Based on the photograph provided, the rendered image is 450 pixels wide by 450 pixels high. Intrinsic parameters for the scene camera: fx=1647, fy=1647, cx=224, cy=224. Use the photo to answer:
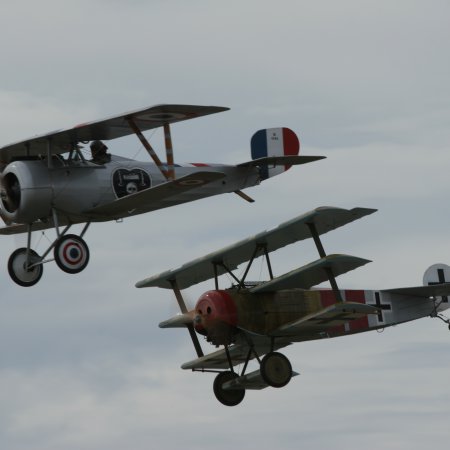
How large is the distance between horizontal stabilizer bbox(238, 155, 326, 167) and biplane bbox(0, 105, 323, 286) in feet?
0.05

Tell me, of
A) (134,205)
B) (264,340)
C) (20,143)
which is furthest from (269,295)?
(20,143)

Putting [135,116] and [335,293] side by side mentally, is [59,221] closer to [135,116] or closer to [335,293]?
[135,116]

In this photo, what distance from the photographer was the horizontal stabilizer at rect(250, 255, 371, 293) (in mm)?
23672

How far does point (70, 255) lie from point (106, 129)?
83.1 inches

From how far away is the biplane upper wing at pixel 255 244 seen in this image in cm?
2409

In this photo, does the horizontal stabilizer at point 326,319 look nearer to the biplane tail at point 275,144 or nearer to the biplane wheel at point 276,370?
the biplane wheel at point 276,370

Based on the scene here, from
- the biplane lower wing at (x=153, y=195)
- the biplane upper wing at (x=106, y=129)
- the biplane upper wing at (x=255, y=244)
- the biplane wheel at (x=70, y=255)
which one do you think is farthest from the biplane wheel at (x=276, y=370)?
the biplane upper wing at (x=106, y=129)

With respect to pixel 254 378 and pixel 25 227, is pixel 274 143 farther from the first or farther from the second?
pixel 254 378

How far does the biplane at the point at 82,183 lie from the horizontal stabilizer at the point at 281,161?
16 millimetres

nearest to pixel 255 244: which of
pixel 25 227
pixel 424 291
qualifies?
pixel 424 291

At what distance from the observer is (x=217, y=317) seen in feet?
79.3

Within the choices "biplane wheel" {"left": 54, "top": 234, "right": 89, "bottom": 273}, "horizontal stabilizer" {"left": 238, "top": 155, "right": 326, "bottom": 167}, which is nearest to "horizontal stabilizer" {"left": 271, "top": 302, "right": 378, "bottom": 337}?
"horizontal stabilizer" {"left": 238, "top": 155, "right": 326, "bottom": 167}

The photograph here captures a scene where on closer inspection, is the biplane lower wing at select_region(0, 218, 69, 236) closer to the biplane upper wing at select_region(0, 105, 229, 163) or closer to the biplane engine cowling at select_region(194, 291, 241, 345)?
the biplane upper wing at select_region(0, 105, 229, 163)

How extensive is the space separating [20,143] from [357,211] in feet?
18.7
